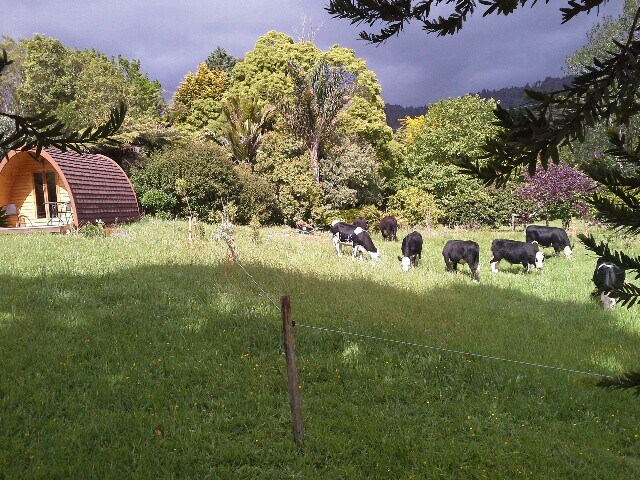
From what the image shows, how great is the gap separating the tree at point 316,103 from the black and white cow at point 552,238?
13.3m

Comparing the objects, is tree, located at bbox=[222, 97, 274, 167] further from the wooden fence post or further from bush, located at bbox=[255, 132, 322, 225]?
the wooden fence post

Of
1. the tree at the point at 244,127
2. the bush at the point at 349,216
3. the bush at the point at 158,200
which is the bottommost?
the bush at the point at 349,216

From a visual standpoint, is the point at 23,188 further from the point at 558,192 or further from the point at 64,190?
the point at 558,192

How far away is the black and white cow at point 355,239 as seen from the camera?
653 inches

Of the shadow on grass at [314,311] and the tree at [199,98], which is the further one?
the tree at [199,98]

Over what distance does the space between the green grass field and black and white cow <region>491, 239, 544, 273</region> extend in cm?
468

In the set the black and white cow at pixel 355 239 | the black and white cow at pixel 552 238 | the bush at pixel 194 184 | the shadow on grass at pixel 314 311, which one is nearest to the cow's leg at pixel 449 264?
the black and white cow at pixel 355 239

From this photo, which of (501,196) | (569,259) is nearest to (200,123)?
(501,196)

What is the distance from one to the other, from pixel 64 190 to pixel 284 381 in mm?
18460

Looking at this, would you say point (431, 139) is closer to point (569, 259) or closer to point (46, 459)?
point (569, 259)

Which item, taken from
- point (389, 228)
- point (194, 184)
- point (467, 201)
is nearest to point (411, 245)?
point (389, 228)

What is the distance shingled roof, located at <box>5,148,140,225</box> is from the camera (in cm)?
1656

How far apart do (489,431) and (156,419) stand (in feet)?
11.4

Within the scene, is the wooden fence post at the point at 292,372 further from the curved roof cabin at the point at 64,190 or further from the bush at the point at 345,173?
the bush at the point at 345,173
